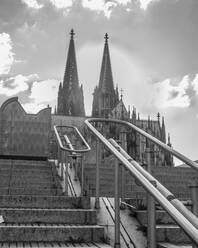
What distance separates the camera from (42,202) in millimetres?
4297

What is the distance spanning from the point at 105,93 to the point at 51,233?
206 feet

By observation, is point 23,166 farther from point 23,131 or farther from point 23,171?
point 23,131

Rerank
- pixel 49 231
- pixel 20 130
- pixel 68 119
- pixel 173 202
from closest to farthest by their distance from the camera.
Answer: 1. pixel 173 202
2. pixel 49 231
3. pixel 20 130
4. pixel 68 119

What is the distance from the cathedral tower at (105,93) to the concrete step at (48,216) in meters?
56.8

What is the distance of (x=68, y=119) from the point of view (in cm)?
5797

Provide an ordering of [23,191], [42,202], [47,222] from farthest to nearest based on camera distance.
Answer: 1. [23,191]
2. [42,202]
3. [47,222]

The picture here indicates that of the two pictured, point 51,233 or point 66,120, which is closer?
point 51,233

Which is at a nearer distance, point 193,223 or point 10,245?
point 193,223

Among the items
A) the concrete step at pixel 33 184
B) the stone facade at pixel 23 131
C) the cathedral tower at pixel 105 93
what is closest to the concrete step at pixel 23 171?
the concrete step at pixel 33 184

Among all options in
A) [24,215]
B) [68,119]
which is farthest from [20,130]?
[68,119]

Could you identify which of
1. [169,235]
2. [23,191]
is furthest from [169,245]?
[23,191]

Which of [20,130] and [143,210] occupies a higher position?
[20,130]

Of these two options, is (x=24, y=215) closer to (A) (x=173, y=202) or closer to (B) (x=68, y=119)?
(A) (x=173, y=202)

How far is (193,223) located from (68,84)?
69296mm
